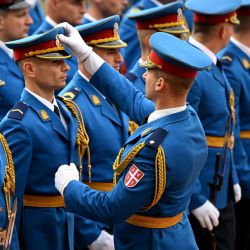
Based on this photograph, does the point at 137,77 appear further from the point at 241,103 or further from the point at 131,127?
the point at 241,103

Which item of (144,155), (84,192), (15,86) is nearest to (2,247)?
(84,192)

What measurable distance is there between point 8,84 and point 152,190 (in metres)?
2.21

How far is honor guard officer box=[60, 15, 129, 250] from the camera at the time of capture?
5.54m

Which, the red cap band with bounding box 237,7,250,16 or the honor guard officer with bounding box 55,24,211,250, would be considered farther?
the red cap band with bounding box 237,7,250,16

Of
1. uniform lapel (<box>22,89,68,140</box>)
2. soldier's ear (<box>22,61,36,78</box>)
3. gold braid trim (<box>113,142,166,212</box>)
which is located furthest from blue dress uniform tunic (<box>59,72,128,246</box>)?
gold braid trim (<box>113,142,166,212</box>)

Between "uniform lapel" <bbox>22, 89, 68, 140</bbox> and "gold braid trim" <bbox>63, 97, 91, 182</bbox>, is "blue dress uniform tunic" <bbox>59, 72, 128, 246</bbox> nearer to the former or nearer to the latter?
"gold braid trim" <bbox>63, 97, 91, 182</bbox>

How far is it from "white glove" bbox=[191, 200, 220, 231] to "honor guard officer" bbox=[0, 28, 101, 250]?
45.3 inches

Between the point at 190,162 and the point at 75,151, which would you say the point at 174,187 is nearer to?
the point at 190,162

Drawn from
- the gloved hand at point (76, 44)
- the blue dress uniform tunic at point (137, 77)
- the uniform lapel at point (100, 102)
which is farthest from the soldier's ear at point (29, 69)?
the blue dress uniform tunic at point (137, 77)

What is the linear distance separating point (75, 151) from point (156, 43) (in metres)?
1.01

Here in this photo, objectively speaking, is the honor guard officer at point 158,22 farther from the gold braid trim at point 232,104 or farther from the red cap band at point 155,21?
the gold braid trim at point 232,104

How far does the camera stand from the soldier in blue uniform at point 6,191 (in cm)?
444

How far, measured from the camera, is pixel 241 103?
22.2ft

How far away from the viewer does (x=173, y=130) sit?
14.7ft
